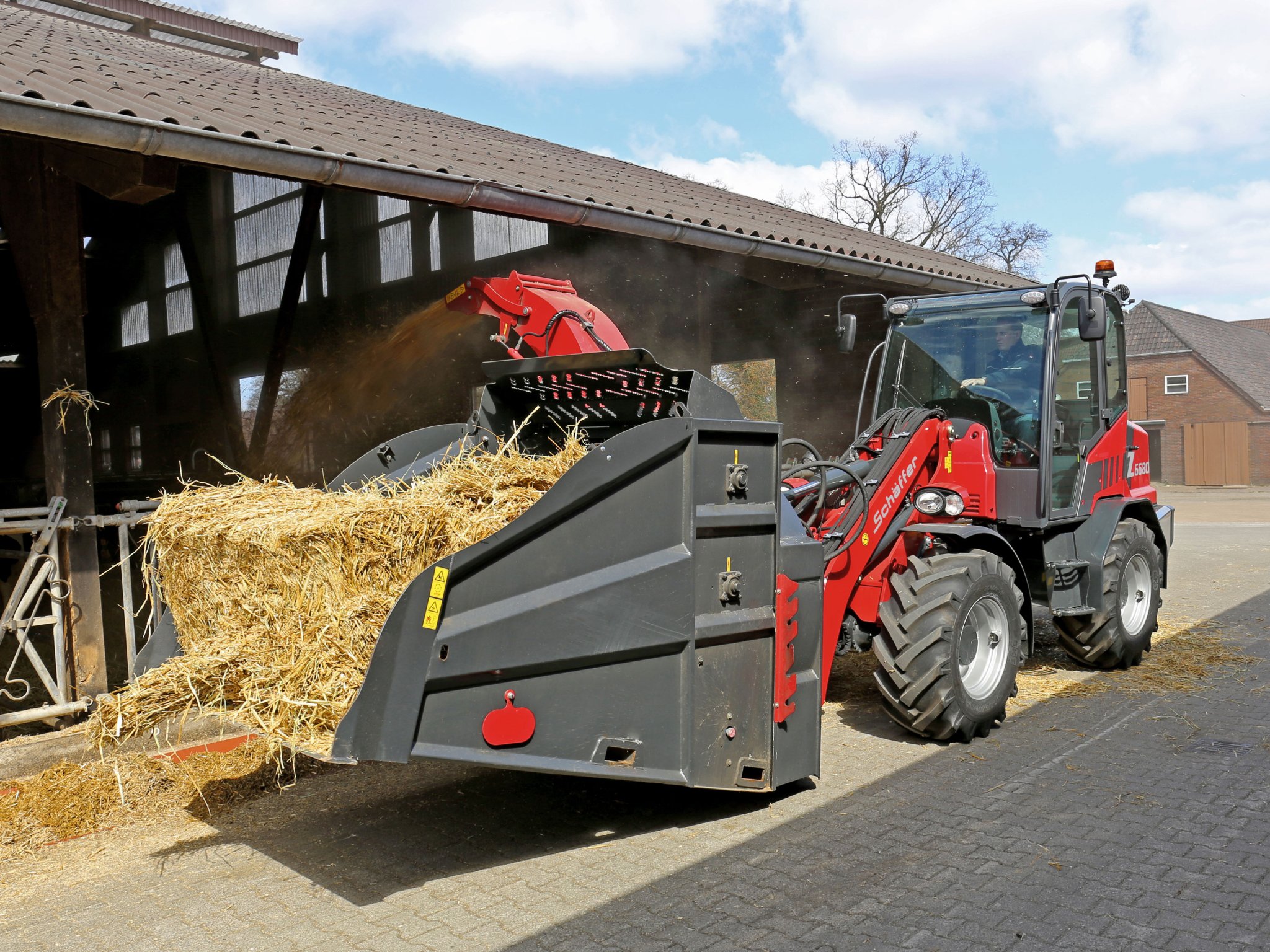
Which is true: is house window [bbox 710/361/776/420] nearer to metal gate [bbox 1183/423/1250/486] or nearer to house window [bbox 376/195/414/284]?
house window [bbox 376/195/414/284]

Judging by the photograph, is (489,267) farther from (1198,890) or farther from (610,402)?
(1198,890)

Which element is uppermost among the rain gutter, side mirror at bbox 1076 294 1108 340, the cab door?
the rain gutter

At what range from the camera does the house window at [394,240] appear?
10344 millimetres

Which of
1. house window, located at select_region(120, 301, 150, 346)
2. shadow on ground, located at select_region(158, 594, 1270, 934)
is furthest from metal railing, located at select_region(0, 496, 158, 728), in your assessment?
house window, located at select_region(120, 301, 150, 346)

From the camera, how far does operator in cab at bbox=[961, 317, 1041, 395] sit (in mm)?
6062

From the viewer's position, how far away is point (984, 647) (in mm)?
5293

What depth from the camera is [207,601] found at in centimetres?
400

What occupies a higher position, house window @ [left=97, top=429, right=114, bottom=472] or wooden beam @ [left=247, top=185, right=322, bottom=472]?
wooden beam @ [left=247, top=185, right=322, bottom=472]

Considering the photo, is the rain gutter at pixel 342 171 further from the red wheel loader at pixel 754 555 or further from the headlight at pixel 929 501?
the headlight at pixel 929 501

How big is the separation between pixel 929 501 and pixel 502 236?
5746 mm

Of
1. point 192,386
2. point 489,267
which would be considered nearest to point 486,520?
point 489,267

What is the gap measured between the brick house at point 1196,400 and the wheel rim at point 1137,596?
31.8 metres

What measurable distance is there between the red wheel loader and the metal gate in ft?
103

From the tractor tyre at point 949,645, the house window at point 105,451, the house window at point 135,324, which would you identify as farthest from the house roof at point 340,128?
the house window at point 105,451
